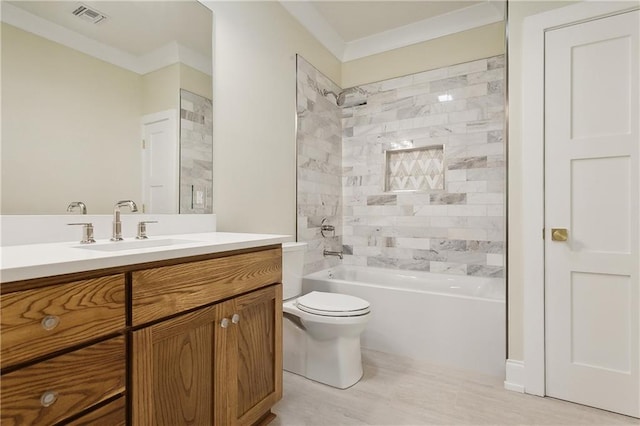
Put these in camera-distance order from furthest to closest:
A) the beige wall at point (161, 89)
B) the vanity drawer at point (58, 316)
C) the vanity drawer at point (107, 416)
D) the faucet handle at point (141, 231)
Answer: the beige wall at point (161, 89), the faucet handle at point (141, 231), the vanity drawer at point (107, 416), the vanity drawer at point (58, 316)

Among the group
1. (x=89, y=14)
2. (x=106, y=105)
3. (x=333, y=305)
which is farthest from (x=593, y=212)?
(x=89, y=14)

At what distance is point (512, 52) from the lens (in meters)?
1.95

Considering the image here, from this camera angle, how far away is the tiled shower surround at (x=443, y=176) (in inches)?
108

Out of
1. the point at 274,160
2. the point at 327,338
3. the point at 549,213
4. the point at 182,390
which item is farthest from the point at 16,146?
the point at 549,213

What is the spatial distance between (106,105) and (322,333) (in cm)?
162

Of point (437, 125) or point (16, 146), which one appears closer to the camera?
point (16, 146)

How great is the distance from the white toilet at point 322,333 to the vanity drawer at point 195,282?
54 cm

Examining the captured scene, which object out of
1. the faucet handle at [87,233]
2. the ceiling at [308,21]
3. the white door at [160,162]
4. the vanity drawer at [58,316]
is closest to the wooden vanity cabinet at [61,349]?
the vanity drawer at [58,316]

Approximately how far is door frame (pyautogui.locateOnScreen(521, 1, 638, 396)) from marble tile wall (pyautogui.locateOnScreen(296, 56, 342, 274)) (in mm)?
1551

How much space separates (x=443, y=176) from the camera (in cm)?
293

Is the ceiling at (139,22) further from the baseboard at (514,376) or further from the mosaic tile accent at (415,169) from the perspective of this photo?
the baseboard at (514,376)

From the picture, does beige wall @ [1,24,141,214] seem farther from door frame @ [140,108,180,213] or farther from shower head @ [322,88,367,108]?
shower head @ [322,88,367,108]

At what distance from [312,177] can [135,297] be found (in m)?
2.05

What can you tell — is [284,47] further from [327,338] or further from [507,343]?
[507,343]
